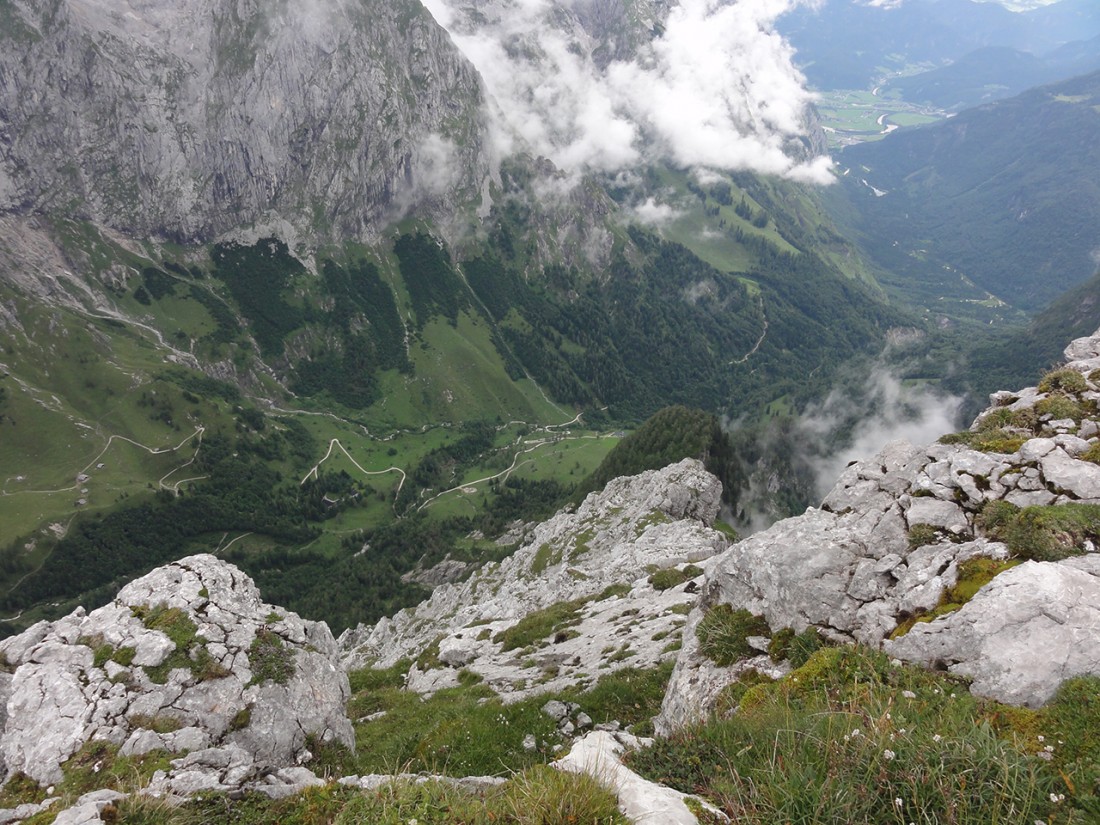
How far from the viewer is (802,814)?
234 inches

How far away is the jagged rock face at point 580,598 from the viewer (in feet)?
102

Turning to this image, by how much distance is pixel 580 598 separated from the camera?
47969mm

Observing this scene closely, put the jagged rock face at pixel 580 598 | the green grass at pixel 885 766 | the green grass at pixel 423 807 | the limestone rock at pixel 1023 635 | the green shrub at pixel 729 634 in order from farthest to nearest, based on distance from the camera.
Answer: the jagged rock face at pixel 580 598 → the green shrub at pixel 729 634 → the limestone rock at pixel 1023 635 → the green grass at pixel 423 807 → the green grass at pixel 885 766

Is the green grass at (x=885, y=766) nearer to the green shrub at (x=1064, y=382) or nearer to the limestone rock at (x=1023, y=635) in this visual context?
the limestone rock at (x=1023, y=635)

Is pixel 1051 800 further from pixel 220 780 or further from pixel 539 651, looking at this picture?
pixel 539 651

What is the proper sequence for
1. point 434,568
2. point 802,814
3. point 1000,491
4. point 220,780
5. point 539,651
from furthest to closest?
point 434,568, point 539,651, point 1000,491, point 220,780, point 802,814

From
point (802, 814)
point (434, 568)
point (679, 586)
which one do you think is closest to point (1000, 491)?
point (802, 814)

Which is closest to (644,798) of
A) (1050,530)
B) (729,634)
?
(729,634)

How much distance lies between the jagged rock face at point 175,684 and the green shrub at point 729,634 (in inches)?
525

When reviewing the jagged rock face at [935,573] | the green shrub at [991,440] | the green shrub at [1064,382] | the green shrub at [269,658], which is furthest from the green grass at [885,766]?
the green shrub at [269,658]

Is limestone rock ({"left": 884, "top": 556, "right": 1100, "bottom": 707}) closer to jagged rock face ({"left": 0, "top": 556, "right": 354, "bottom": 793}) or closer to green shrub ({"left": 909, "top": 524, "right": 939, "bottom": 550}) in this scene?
green shrub ({"left": 909, "top": 524, "right": 939, "bottom": 550})

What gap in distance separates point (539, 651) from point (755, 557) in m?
21.1

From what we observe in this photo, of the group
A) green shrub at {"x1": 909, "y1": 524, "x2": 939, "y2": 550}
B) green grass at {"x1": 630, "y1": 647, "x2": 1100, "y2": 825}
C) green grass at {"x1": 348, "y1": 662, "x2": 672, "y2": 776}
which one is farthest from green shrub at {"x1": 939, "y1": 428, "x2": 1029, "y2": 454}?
green grass at {"x1": 348, "y1": 662, "x2": 672, "y2": 776}

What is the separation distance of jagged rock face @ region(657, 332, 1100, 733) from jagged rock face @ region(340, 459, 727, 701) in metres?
10.4
